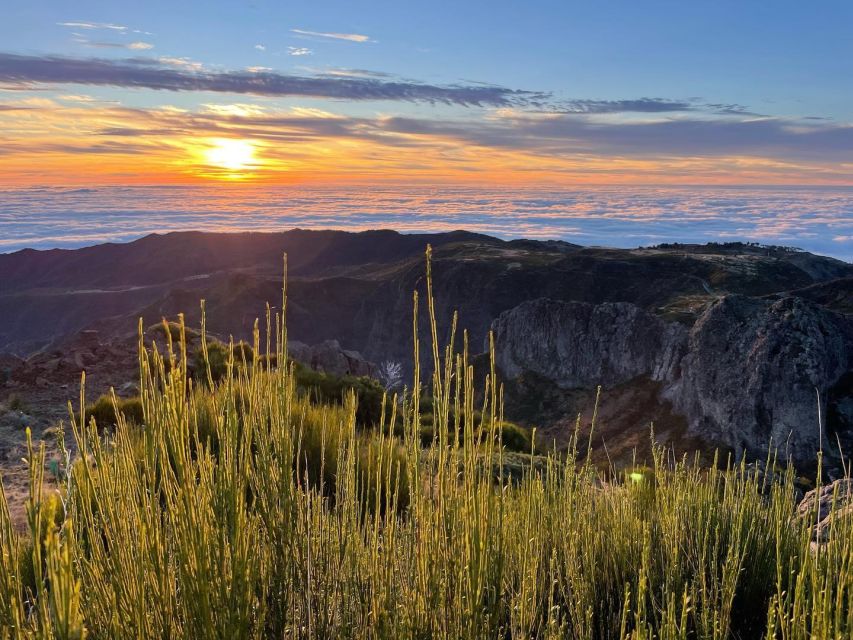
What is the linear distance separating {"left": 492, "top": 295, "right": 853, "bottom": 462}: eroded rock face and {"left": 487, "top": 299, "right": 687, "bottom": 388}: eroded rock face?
131 millimetres

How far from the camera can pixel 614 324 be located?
2336 inches

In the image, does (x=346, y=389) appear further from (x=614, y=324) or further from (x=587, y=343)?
(x=587, y=343)

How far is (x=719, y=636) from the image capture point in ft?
7.66

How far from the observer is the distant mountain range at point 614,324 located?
39.5 meters

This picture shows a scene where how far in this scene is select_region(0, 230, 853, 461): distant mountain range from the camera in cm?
3947

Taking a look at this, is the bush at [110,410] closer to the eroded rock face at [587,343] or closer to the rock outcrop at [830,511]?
the rock outcrop at [830,511]

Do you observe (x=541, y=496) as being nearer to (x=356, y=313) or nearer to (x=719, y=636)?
(x=719, y=636)

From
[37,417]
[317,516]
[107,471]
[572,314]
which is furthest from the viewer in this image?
[572,314]

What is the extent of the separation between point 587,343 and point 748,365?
69.4 ft

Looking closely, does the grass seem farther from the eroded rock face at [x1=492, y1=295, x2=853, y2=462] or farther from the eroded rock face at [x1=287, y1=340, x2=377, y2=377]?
the eroded rock face at [x1=492, y1=295, x2=853, y2=462]

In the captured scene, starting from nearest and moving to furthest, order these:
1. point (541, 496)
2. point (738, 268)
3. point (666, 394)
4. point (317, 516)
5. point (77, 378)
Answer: point (317, 516) < point (541, 496) < point (77, 378) < point (666, 394) < point (738, 268)

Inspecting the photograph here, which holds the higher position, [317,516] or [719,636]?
[317,516]

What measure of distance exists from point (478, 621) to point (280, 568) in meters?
0.82

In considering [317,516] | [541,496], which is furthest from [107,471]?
[541,496]
